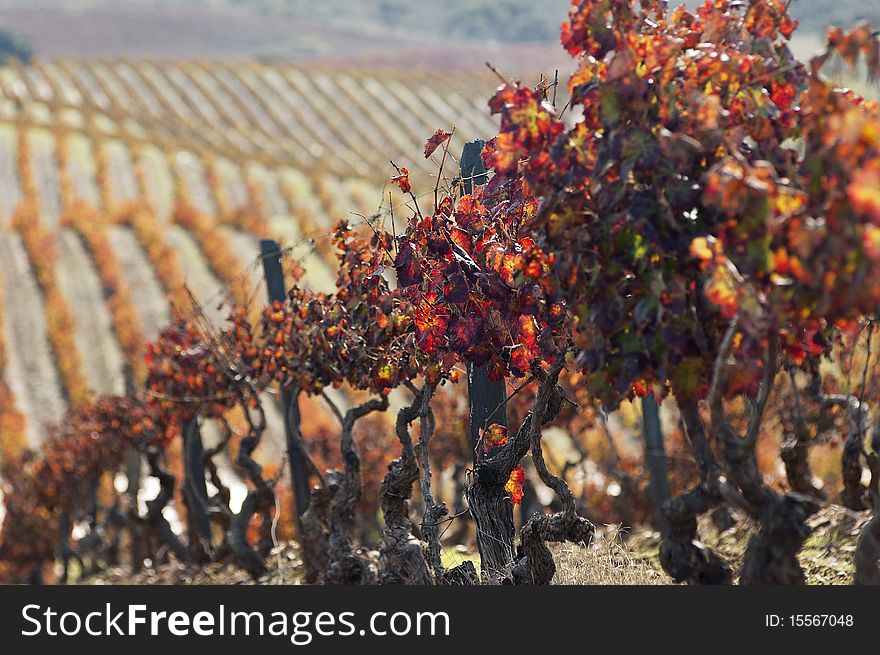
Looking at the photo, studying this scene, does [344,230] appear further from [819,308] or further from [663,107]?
[819,308]

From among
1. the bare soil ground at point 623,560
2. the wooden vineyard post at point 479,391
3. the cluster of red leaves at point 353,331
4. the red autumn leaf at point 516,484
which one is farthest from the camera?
the wooden vineyard post at point 479,391

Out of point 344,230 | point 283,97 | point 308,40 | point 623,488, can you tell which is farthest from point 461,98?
point 308,40

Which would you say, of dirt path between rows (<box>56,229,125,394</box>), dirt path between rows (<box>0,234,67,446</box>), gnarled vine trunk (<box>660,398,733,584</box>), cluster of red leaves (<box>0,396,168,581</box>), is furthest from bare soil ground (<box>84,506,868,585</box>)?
dirt path between rows (<box>56,229,125,394</box>)

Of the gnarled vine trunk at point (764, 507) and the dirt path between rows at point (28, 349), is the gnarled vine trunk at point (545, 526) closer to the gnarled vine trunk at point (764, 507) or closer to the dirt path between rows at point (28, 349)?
the gnarled vine trunk at point (764, 507)

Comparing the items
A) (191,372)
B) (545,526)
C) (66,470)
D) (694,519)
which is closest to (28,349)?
(66,470)

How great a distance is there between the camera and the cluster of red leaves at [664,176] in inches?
198

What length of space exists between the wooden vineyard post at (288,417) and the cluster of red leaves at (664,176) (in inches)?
223

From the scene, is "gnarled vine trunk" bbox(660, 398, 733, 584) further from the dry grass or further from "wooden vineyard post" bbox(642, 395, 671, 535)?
"wooden vineyard post" bbox(642, 395, 671, 535)

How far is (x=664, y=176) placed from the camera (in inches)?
219

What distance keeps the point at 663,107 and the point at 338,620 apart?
3030mm

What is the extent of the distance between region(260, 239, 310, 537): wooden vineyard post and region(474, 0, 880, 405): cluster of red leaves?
5.67m

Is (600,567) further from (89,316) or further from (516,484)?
(89,316)

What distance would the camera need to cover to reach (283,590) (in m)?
6.54

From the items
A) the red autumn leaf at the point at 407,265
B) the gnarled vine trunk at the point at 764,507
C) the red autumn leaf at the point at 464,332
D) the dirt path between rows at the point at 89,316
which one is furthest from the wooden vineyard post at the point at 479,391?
the dirt path between rows at the point at 89,316
